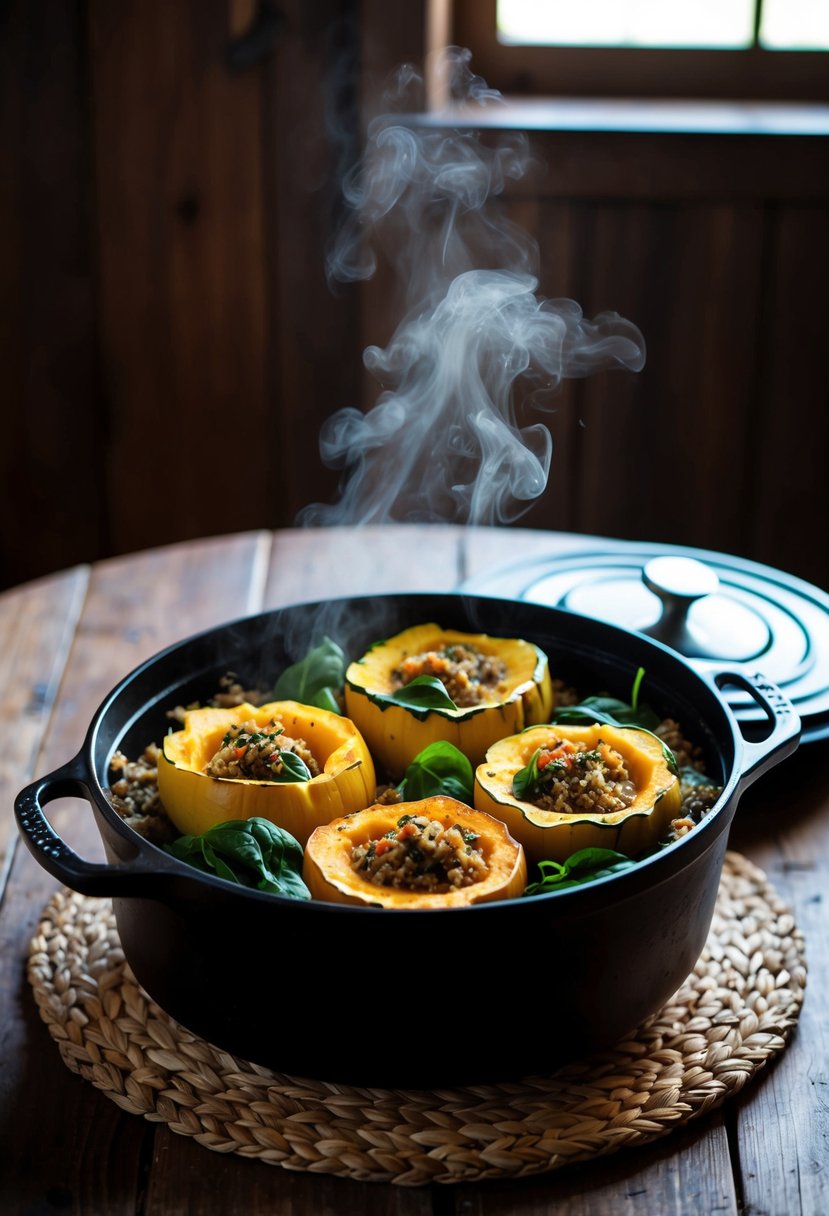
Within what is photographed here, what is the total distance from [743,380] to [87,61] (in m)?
1.41

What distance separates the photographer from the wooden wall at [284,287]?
92.8 inches

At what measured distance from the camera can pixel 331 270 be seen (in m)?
2.53

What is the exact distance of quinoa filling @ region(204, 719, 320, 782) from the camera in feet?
3.40

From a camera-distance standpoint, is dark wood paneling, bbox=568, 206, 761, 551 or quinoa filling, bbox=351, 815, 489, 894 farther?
dark wood paneling, bbox=568, 206, 761, 551

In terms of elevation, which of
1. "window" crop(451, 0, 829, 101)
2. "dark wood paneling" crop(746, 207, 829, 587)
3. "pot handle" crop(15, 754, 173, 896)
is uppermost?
"window" crop(451, 0, 829, 101)

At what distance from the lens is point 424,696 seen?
113 cm

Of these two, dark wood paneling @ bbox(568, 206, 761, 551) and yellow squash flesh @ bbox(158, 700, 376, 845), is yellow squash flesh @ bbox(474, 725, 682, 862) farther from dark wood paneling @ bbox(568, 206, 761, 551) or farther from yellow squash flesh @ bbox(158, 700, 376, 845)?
dark wood paneling @ bbox(568, 206, 761, 551)

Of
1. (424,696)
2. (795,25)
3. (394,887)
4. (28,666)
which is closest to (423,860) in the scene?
(394,887)

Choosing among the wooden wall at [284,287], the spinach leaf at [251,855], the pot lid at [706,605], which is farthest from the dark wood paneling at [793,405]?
the spinach leaf at [251,855]

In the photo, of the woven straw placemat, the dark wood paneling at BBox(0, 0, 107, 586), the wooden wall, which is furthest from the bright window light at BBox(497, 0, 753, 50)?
the woven straw placemat

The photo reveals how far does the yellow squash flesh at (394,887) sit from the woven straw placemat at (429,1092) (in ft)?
0.51

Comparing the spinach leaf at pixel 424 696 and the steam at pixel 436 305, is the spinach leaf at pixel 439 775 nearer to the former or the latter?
the spinach leaf at pixel 424 696

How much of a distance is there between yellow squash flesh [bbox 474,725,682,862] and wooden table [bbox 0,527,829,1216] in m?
0.21

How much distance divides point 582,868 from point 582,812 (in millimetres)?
84
